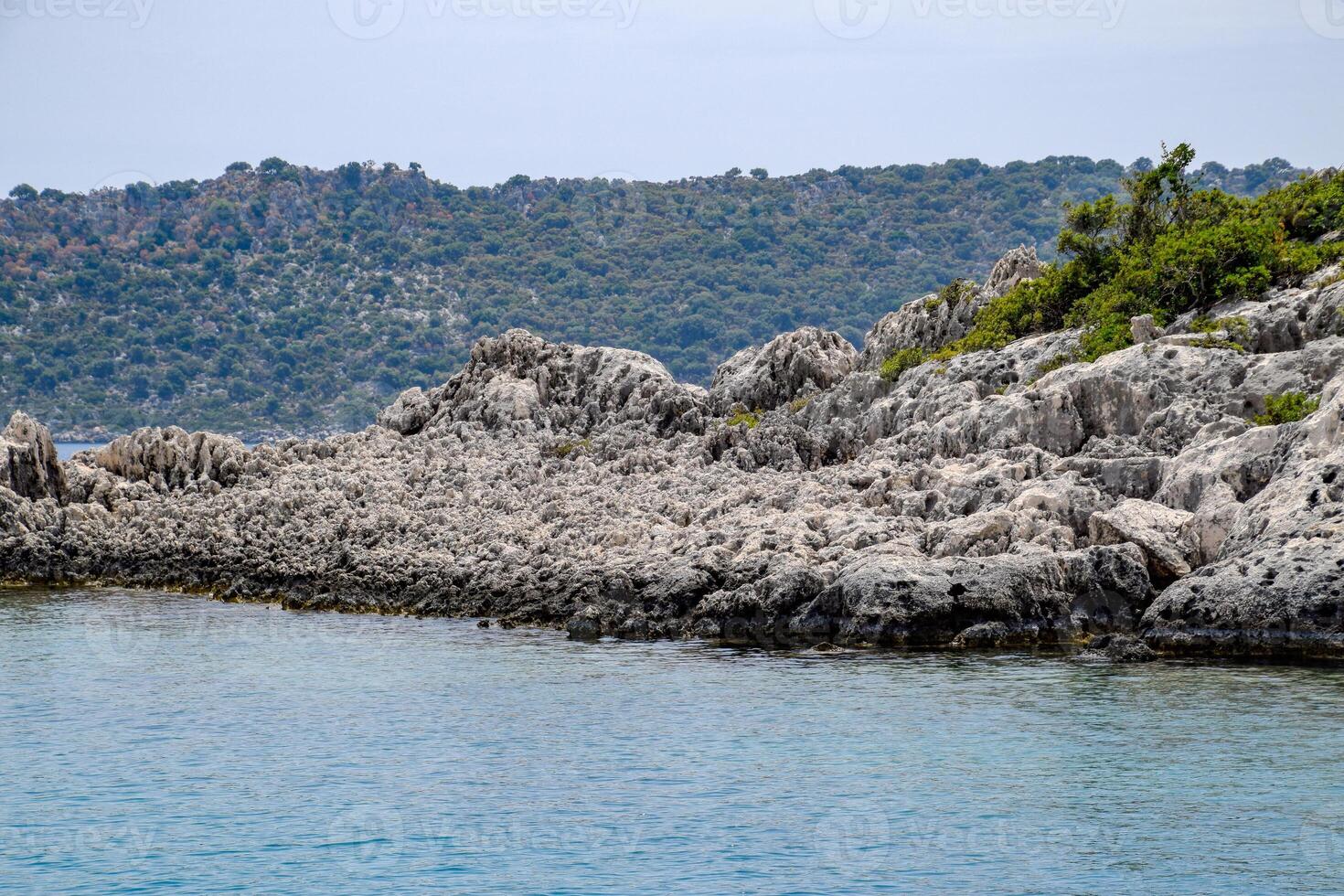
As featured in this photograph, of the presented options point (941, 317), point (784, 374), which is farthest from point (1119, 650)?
point (784, 374)

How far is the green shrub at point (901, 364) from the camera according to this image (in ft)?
204

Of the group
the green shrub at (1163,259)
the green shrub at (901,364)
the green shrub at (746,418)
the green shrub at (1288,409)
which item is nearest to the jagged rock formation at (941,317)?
the green shrub at (1163,259)

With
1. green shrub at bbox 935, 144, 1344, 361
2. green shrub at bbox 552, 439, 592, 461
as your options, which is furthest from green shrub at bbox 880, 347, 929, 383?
green shrub at bbox 552, 439, 592, 461

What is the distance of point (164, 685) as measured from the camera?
1650 inches

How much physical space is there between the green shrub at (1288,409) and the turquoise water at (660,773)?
37.5ft

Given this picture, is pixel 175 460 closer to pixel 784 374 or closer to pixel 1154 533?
pixel 784 374

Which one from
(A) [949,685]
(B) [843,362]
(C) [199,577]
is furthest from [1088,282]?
(C) [199,577]

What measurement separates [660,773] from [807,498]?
21520 mm

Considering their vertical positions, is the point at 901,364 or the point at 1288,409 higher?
the point at 901,364

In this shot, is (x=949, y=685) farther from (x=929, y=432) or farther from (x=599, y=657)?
(x=929, y=432)

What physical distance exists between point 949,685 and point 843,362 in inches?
1273

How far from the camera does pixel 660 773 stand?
32.0 meters

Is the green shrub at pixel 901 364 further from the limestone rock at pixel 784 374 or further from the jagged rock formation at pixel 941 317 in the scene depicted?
the limestone rock at pixel 784 374

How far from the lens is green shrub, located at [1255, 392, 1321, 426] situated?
151 feet
